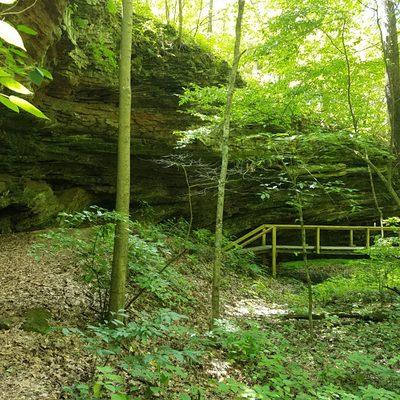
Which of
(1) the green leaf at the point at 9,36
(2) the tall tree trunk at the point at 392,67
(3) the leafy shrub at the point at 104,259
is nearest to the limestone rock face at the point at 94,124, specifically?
(3) the leafy shrub at the point at 104,259

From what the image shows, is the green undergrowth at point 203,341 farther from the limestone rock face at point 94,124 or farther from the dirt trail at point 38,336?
the limestone rock face at point 94,124

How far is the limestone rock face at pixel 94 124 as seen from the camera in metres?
7.96

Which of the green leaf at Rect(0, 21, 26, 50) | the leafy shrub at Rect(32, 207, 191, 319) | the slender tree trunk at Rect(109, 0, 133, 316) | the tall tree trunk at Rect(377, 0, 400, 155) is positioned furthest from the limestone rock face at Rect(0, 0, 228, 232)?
the green leaf at Rect(0, 21, 26, 50)

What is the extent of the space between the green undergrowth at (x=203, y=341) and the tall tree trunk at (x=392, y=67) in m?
2.96

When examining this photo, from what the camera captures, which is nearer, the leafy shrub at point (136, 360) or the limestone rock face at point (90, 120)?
the leafy shrub at point (136, 360)

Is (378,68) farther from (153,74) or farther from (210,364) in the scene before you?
(210,364)

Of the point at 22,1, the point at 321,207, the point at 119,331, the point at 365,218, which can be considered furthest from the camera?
the point at 365,218

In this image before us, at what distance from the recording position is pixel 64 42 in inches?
244

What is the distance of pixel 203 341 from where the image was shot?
162 inches

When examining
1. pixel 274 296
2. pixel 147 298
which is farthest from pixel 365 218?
pixel 147 298

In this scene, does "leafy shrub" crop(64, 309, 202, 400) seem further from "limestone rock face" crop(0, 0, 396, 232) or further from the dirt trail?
"limestone rock face" crop(0, 0, 396, 232)

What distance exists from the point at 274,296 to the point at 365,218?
7456 millimetres

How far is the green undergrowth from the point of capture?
3.00 meters

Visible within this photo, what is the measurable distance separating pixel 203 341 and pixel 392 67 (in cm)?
476
